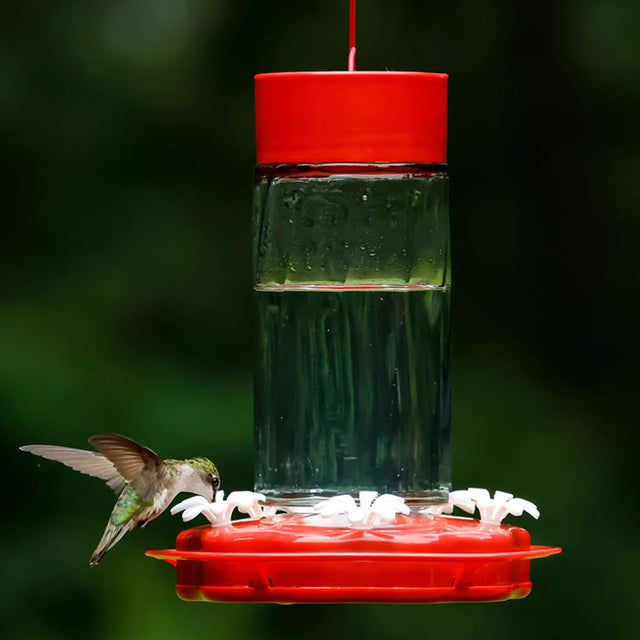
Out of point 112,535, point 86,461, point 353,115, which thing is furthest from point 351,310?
point 112,535

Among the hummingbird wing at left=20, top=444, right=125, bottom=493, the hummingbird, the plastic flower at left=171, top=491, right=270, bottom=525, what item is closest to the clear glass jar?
the plastic flower at left=171, top=491, right=270, bottom=525

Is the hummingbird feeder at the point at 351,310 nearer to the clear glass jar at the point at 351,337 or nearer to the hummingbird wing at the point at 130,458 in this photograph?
the clear glass jar at the point at 351,337

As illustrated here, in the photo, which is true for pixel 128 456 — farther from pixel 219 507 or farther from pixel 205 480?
pixel 219 507

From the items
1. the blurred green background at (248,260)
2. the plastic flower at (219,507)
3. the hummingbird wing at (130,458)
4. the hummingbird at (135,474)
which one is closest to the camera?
the plastic flower at (219,507)

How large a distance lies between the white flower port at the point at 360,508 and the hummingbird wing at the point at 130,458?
305 millimetres

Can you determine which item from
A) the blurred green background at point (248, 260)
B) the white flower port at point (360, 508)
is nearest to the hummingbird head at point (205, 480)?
the white flower port at point (360, 508)

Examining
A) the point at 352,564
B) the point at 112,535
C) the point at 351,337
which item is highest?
the point at 351,337

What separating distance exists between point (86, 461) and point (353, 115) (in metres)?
1.16

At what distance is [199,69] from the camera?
6.98 meters

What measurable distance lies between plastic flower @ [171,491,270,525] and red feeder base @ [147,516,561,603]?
0.17ft

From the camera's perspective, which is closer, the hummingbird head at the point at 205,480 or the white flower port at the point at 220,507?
the white flower port at the point at 220,507

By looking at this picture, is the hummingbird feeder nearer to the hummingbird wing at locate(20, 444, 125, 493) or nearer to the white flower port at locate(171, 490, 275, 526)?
the white flower port at locate(171, 490, 275, 526)

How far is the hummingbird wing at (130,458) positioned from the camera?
12.1ft

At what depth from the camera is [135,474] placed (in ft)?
12.8
